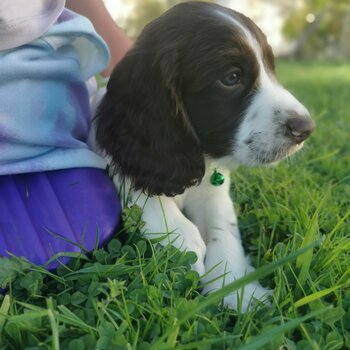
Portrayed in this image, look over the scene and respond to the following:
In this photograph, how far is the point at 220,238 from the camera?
8.10 feet

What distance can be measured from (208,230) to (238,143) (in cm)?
48

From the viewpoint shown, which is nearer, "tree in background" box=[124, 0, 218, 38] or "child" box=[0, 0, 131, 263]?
"child" box=[0, 0, 131, 263]

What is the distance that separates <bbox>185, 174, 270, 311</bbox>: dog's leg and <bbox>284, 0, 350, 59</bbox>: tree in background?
22.5 metres

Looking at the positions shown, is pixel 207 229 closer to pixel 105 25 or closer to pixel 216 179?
pixel 216 179

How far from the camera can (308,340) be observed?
5.50 feet

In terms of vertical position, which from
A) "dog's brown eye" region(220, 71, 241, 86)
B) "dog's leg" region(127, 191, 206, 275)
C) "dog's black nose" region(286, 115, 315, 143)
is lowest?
"dog's leg" region(127, 191, 206, 275)

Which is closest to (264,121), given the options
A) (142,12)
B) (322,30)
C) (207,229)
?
(207,229)

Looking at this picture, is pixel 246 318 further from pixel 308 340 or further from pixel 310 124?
pixel 310 124

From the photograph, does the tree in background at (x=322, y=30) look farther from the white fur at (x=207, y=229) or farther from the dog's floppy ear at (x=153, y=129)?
the dog's floppy ear at (x=153, y=129)

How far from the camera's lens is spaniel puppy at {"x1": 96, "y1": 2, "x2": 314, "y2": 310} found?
233cm

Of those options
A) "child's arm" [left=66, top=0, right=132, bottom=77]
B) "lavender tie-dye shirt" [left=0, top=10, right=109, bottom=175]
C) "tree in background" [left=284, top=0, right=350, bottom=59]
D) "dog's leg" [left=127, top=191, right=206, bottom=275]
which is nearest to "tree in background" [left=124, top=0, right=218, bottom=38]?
"tree in background" [left=284, top=0, right=350, bottom=59]

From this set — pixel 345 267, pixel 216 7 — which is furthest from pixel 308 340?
pixel 216 7

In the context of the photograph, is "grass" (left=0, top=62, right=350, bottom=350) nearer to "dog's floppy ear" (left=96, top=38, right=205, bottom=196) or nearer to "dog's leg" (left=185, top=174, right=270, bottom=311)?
"dog's leg" (left=185, top=174, right=270, bottom=311)

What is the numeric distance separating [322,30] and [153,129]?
24527mm
